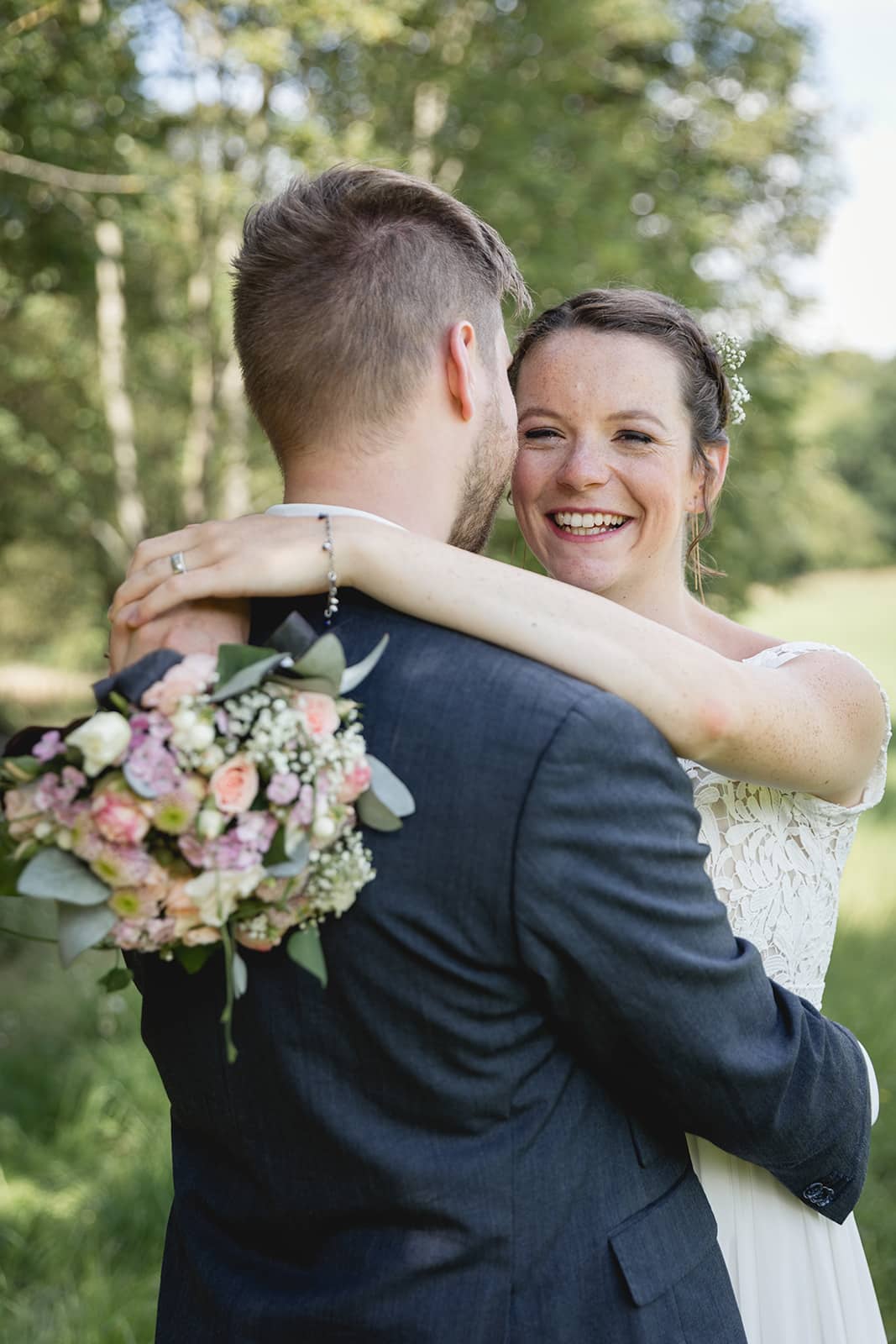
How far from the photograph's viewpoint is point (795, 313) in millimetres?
20656

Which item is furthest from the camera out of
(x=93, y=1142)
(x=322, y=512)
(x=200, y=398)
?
(x=200, y=398)

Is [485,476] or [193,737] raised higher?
[485,476]

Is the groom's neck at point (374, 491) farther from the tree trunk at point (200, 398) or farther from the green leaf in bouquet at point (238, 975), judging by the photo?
the tree trunk at point (200, 398)

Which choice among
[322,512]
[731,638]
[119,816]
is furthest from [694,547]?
[119,816]

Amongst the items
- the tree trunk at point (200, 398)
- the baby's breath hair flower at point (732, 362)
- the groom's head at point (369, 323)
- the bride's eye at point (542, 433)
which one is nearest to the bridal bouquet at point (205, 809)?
the groom's head at point (369, 323)

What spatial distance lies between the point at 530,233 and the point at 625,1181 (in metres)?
11.7

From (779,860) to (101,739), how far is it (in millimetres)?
1483

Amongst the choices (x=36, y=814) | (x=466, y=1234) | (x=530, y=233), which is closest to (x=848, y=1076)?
(x=466, y=1234)

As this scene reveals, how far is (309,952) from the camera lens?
1.51m

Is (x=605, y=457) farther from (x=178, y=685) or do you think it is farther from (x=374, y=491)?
(x=178, y=685)

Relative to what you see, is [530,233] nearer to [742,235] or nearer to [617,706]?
[742,235]

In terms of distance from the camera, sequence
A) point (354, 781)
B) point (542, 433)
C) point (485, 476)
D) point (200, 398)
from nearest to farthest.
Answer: point (354, 781) < point (485, 476) < point (542, 433) < point (200, 398)

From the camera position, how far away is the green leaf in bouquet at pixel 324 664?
151cm

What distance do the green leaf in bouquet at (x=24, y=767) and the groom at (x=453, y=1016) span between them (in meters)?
0.27
